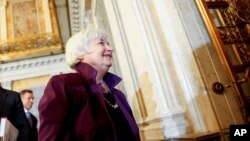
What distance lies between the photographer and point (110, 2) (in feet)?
11.9

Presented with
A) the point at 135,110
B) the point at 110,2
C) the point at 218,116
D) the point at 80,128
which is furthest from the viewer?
the point at 110,2

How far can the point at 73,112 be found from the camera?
4.35 feet

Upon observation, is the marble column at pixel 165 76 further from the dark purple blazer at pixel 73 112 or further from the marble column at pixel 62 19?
the marble column at pixel 62 19

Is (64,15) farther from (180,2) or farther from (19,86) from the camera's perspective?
(180,2)

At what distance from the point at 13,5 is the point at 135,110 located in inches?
282

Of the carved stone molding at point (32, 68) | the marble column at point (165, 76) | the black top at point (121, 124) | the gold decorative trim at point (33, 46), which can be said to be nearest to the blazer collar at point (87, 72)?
the black top at point (121, 124)

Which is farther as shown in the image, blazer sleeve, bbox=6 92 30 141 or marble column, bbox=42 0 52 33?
marble column, bbox=42 0 52 33

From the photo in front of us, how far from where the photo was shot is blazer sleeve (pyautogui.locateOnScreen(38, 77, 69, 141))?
3.98 feet

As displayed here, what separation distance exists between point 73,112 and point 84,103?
74 mm

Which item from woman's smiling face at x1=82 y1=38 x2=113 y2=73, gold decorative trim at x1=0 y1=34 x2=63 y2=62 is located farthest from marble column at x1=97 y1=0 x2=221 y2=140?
gold decorative trim at x1=0 y1=34 x2=63 y2=62

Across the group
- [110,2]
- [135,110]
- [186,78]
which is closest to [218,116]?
[186,78]

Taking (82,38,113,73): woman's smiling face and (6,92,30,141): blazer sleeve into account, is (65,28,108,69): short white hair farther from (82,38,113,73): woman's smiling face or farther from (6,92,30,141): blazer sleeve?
Answer: (6,92,30,141): blazer sleeve

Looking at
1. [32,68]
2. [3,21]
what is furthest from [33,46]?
[3,21]

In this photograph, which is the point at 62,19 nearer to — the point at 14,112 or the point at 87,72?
the point at 14,112
